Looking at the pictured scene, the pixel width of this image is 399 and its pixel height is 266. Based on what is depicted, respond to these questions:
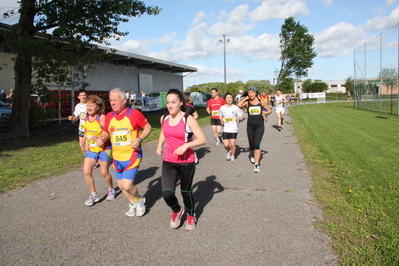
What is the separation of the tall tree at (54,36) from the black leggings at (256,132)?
29.7 feet

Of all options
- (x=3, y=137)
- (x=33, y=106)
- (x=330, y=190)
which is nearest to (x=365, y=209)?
(x=330, y=190)

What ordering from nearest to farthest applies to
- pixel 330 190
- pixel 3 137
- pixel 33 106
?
pixel 330 190
pixel 3 137
pixel 33 106

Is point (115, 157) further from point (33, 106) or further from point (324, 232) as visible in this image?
point (33, 106)

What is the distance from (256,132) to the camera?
7949 millimetres

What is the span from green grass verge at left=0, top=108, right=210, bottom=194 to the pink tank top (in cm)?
391

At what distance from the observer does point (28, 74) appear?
14156 millimetres

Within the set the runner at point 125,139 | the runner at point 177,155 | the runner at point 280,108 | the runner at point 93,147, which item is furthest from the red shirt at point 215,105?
the runner at point 177,155

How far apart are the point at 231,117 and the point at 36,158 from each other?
5.74m

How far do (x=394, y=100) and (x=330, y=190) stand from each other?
2134 centimetres

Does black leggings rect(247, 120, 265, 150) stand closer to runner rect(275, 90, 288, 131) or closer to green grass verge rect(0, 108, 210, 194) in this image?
green grass verge rect(0, 108, 210, 194)

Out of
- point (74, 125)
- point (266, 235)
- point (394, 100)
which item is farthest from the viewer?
point (394, 100)

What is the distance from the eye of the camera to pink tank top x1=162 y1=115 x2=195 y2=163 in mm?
4218

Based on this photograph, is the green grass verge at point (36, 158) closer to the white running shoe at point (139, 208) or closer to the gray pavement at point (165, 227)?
the gray pavement at point (165, 227)

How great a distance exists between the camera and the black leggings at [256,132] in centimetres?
779
